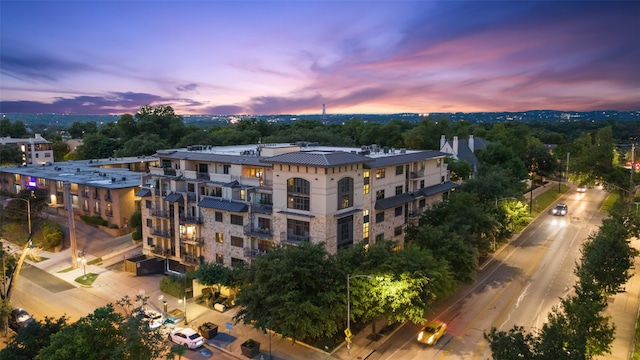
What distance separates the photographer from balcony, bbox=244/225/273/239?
4648 centimetres

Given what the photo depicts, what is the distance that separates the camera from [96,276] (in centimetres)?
5397

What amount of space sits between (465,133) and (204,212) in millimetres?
109549

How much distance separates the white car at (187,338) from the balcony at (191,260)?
14.6 meters

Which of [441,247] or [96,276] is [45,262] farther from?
[441,247]

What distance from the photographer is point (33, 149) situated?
127875 mm

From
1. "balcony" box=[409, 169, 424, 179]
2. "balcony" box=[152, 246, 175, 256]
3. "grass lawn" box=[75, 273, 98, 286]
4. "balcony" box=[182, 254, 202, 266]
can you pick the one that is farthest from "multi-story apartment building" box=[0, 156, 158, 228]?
"balcony" box=[409, 169, 424, 179]

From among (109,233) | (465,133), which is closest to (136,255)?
(109,233)

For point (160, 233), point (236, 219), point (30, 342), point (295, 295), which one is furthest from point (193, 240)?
point (30, 342)

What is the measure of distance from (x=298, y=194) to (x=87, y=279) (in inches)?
1153

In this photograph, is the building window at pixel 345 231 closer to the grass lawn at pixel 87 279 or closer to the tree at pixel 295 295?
the tree at pixel 295 295

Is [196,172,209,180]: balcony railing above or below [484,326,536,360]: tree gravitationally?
above

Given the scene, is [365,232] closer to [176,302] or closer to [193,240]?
[193,240]

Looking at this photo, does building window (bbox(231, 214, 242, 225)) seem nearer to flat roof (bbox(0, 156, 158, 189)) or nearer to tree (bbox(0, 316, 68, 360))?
tree (bbox(0, 316, 68, 360))

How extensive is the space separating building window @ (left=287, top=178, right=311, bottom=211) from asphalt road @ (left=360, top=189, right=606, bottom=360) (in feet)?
48.9
